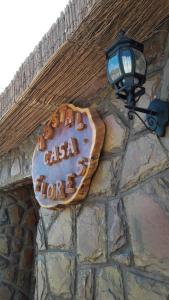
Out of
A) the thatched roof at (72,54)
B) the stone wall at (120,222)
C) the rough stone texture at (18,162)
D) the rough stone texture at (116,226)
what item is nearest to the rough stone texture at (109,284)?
the stone wall at (120,222)

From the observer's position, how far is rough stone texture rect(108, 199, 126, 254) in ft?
7.25

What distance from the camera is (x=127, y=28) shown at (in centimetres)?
205

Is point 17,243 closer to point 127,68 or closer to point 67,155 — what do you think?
point 67,155

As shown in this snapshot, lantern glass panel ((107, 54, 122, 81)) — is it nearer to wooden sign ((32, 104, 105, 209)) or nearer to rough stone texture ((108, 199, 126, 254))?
wooden sign ((32, 104, 105, 209))

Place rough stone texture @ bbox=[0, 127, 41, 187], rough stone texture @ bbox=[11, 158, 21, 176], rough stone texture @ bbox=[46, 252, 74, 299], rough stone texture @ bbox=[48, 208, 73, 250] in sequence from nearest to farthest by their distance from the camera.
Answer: rough stone texture @ bbox=[46, 252, 74, 299] < rough stone texture @ bbox=[48, 208, 73, 250] < rough stone texture @ bbox=[0, 127, 41, 187] < rough stone texture @ bbox=[11, 158, 21, 176]

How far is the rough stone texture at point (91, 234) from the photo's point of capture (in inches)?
93.7

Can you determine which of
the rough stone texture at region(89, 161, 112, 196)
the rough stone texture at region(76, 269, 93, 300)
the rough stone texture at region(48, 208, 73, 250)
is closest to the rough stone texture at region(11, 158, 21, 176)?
the rough stone texture at region(48, 208, 73, 250)

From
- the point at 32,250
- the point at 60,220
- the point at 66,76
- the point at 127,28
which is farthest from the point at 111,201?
the point at 32,250

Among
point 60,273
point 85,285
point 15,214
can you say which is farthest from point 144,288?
point 15,214

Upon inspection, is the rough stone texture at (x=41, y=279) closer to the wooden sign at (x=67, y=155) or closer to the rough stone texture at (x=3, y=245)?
the wooden sign at (x=67, y=155)

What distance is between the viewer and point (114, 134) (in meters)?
2.42

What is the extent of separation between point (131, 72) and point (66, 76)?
2.50ft

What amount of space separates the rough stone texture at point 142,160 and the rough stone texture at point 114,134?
0.11 metres

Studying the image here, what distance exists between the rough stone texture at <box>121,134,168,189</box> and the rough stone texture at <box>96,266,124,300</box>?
519mm
